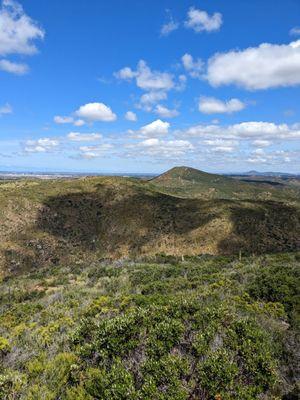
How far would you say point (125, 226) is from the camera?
7306 cm

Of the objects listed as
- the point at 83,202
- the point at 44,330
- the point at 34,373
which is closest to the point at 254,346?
the point at 34,373

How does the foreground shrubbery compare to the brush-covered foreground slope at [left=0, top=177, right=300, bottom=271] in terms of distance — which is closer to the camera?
the foreground shrubbery

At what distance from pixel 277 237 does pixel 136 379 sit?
60.6 metres

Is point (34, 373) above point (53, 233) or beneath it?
above

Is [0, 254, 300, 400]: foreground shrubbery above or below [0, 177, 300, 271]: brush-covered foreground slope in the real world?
above

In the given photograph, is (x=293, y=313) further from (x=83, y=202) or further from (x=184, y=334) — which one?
(x=83, y=202)

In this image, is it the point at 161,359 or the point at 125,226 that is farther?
the point at 125,226

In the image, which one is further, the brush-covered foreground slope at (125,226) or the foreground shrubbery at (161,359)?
the brush-covered foreground slope at (125,226)

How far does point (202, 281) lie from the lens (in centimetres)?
2714

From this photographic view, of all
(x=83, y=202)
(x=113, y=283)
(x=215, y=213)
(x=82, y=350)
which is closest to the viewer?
(x=82, y=350)

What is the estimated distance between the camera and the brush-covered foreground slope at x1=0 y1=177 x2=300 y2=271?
61969 millimetres

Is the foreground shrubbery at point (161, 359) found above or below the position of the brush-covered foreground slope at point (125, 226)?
above

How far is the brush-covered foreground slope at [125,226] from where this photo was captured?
6197cm

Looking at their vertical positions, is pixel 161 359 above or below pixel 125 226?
above
